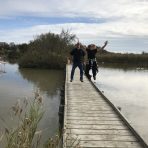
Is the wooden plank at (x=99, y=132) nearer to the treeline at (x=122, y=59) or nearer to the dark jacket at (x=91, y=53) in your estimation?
the dark jacket at (x=91, y=53)

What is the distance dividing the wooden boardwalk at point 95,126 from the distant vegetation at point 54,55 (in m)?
23.7

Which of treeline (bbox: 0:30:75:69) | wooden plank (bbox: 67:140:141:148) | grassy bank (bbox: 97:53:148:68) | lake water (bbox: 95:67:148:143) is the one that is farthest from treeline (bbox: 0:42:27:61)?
wooden plank (bbox: 67:140:141:148)

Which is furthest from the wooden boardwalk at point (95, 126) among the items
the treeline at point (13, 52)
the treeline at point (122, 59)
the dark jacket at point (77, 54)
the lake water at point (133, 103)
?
the treeline at point (13, 52)

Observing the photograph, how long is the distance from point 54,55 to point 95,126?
2881cm

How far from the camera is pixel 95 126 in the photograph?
8.76 meters

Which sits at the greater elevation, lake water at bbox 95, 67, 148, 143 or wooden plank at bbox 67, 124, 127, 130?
wooden plank at bbox 67, 124, 127, 130

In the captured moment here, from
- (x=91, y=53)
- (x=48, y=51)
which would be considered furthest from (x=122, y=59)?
(x=91, y=53)

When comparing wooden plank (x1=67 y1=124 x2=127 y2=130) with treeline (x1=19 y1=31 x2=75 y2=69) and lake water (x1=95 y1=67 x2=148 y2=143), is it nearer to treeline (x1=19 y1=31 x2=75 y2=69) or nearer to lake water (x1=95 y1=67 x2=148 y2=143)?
lake water (x1=95 y1=67 x2=148 y2=143)

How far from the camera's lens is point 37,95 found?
4.41 metres

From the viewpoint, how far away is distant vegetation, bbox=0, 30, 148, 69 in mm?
37312

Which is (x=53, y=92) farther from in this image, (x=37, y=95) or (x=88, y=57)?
(x=37, y=95)

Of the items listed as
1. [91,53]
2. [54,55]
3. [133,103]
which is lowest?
[133,103]

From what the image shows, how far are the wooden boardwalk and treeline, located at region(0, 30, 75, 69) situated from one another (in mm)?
23552

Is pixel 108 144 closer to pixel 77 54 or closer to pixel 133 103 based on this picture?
pixel 133 103
